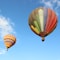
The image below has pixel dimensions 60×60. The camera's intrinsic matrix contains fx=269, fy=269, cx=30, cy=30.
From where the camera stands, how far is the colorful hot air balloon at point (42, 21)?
47.5 m

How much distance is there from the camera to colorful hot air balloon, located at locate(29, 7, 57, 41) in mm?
47469

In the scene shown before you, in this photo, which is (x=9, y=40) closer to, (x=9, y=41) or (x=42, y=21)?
(x=9, y=41)

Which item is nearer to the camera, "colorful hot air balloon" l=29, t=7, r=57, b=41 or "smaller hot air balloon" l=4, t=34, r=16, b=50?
"colorful hot air balloon" l=29, t=7, r=57, b=41

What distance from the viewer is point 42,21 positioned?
4819 centimetres

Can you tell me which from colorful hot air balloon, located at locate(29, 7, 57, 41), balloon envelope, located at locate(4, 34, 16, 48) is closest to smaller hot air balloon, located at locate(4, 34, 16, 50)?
balloon envelope, located at locate(4, 34, 16, 48)

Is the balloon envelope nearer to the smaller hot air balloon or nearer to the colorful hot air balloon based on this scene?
the smaller hot air balloon

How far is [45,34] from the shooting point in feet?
155

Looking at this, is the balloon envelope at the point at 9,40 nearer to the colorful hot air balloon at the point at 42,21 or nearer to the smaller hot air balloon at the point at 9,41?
the smaller hot air balloon at the point at 9,41

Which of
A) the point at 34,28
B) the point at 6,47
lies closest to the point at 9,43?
the point at 6,47

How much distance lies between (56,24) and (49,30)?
6.96 ft

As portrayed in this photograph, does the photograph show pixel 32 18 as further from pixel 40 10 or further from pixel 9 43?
pixel 9 43

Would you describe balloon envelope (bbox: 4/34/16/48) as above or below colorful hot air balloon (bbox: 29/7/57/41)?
above

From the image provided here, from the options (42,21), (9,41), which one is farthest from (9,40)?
(42,21)

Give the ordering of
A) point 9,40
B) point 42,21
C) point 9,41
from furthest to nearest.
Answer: point 9,40, point 9,41, point 42,21
